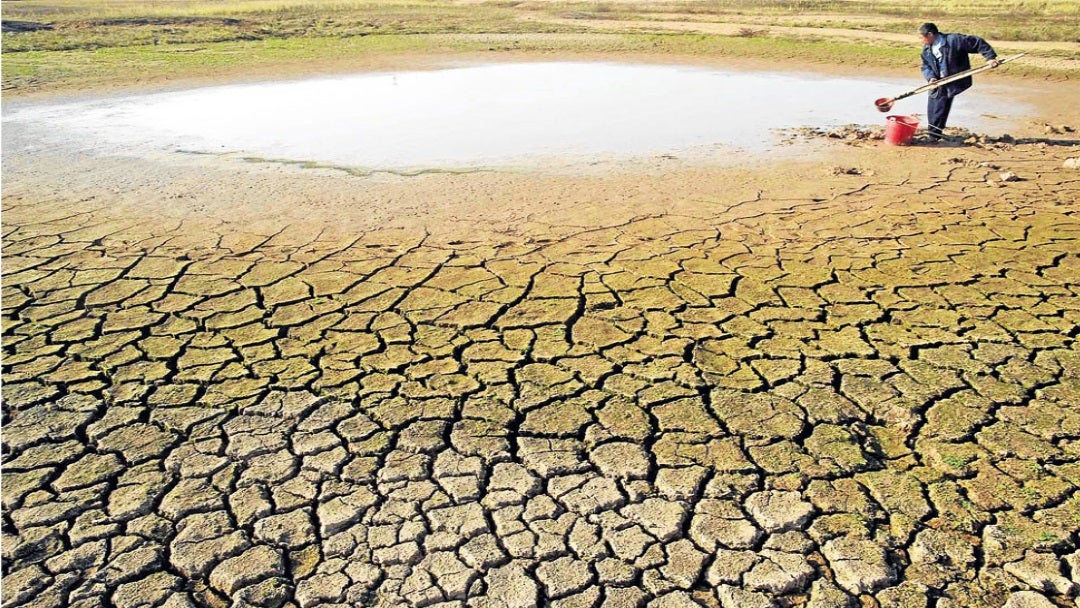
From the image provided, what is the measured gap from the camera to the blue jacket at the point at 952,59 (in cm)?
838

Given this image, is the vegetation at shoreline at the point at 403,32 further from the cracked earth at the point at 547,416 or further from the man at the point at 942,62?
the cracked earth at the point at 547,416

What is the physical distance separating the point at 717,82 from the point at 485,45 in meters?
6.64

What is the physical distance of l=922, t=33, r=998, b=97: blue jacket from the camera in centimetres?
838

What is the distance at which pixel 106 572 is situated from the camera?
2.99 m

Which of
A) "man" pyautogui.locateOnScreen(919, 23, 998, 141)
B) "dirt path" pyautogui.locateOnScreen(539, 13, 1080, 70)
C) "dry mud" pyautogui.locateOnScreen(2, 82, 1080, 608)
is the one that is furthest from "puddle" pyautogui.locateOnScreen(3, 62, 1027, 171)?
"dirt path" pyautogui.locateOnScreen(539, 13, 1080, 70)

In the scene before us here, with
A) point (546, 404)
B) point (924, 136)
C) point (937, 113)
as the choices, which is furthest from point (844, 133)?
point (546, 404)

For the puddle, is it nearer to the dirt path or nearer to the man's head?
the man's head

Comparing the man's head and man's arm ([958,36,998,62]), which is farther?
the man's head

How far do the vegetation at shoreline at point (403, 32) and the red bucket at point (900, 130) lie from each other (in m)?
7.10

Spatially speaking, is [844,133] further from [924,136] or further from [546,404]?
[546,404]

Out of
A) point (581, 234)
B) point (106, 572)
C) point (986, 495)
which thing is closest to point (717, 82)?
point (581, 234)

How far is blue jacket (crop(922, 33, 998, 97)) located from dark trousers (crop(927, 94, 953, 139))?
0.06m

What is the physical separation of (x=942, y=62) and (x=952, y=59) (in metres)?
0.10

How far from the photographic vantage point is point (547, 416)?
3873 millimetres
